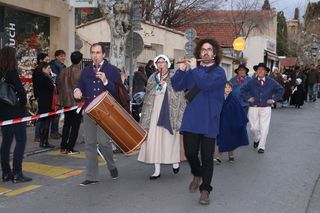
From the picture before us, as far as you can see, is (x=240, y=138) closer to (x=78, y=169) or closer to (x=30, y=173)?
(x=78, y=169)

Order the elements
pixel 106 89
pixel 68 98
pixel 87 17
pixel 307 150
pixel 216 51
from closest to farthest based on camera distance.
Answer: pixel 216 51, pixel 106 89, pixel 68 98, pixel 307 150, pixel 87 17

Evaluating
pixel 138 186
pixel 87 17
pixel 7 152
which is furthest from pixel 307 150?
pixel 87 17

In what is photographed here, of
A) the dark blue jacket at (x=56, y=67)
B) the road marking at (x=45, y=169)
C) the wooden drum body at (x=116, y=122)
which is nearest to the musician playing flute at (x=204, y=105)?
the wooden drum body at (x=116, y=122)

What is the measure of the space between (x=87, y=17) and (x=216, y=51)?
108 ft

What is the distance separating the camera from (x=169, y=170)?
805 centimetres

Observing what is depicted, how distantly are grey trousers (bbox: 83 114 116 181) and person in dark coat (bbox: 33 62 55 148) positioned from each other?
3083mm

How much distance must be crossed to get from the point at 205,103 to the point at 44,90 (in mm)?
4767

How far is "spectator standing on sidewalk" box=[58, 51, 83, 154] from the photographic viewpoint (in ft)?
30.8

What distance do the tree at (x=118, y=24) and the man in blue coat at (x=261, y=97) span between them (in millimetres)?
4139

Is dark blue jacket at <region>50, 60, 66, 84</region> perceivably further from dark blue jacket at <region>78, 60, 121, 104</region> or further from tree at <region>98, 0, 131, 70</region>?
dark blue jacket at <region>78, 60, 121, 104</region>

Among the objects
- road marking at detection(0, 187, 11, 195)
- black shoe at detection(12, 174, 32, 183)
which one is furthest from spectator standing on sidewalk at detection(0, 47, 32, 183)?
road marking at detection(0, 187, 11, 195)

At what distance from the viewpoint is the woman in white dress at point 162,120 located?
7.22 meters

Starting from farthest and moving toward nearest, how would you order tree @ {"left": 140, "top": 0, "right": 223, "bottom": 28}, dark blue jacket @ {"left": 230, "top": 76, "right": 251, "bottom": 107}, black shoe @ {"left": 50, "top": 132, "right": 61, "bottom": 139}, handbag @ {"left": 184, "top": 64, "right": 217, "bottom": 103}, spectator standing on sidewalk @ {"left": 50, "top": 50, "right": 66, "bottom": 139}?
tree @ {"left": 140, "top": 0, "right": 223, "bottom": 28}
black shoe @ {"left": 50, "top": 132, "right": 61, "bottom": 139}
spectator standing on sidewalk @ {"left": 50, "top": 50, "right": 66, "bottom": 139}
dark blue jacket @ {"left": 230, "top": 76, "right": 251, "bottom": 107}
handbag @ {"left": 184, "top": 64, "right": 217, "bottom": 103}

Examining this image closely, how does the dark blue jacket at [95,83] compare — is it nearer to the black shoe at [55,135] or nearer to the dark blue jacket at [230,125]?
the dark blue jacket at [230,125]
